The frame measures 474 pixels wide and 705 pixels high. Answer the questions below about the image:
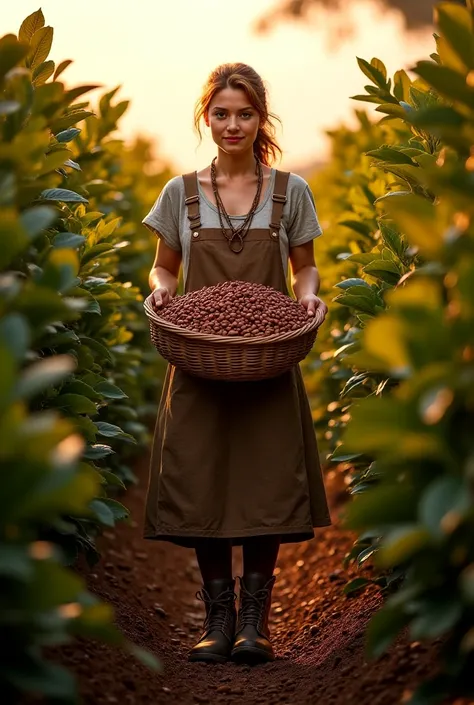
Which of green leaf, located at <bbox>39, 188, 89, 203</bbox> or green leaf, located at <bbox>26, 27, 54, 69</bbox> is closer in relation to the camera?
green leaf, located at <bbox>39, 188, 89, 203</bbox>

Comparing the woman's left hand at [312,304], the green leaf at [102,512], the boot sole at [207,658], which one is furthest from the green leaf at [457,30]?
the boot sole at [207,658]

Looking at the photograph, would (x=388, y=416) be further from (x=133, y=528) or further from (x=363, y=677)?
(x=133, y=528)

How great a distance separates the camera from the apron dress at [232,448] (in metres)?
3.91

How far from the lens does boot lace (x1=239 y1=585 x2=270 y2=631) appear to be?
3947mm

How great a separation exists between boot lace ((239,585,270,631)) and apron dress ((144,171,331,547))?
24 cm

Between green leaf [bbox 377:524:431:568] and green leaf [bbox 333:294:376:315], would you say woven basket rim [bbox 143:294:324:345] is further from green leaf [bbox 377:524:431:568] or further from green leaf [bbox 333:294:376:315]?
green leaf [bbox 377:524:431:568]

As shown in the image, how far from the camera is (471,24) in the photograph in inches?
102

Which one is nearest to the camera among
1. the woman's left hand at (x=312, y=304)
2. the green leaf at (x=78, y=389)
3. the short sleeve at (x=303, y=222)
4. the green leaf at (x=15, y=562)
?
the green leaf at (x=15, y=562)

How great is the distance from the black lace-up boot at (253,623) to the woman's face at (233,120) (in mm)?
1610

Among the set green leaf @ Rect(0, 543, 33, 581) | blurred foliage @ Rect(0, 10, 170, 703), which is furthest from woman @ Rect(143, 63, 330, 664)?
green leaf @ Rect(0, 543, 33, 581)

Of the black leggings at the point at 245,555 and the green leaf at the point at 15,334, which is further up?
the green leaf at the point at 15,334

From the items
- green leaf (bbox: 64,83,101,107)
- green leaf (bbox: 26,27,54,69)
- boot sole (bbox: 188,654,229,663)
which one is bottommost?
boot sole (bbox: 188,654,229,663)

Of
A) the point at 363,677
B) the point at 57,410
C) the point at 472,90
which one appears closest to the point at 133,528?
the point at 57,410

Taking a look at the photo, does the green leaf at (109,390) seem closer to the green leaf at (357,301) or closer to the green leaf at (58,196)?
the green leaf at (58,196)
